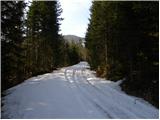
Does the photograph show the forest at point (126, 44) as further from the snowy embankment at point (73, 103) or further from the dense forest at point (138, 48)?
the snowy embankment at point (73, 103)

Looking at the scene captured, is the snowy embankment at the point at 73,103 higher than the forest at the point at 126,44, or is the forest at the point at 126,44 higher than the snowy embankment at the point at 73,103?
the forest at the point at 126,44

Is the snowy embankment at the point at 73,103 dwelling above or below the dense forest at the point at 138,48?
below

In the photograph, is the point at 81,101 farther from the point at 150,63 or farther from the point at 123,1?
the point at 123,1

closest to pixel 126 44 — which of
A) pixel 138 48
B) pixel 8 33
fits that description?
Result: pixel 138 48

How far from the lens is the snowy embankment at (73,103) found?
55.8 feet

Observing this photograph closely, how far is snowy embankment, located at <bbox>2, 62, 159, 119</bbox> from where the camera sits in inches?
669

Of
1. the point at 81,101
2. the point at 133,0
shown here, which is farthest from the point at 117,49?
the point at 81,101

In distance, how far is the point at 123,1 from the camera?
26.4 m

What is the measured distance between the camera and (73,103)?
19922mm

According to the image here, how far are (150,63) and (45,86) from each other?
8.39 m

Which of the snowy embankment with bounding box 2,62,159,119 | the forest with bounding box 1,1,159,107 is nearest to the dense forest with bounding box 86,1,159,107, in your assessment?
the forest with bounding box 1,1,159,107

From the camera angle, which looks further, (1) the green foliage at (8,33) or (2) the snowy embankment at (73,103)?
(1) the green foliage at (8,33)

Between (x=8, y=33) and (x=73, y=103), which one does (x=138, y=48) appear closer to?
(x=73, y=103)

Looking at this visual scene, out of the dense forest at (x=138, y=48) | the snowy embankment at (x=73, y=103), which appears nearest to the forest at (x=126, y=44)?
the dense forest at (x=138, y=48)
